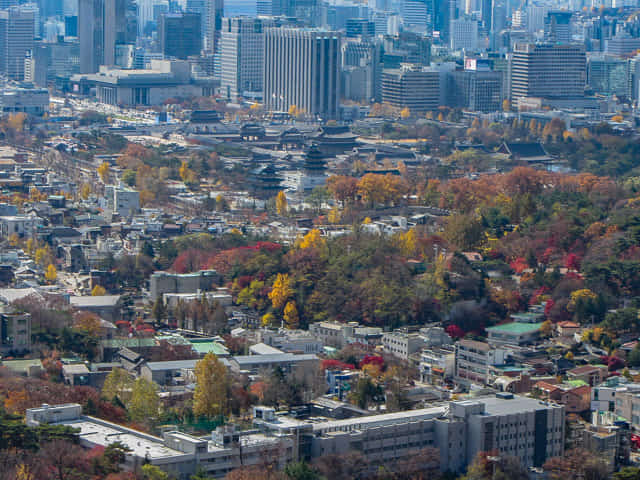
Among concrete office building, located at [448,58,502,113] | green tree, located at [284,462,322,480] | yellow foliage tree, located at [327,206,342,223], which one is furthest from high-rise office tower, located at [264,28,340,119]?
green tree, located at [284,462,322,480]

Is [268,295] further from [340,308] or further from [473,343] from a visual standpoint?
[473,343]

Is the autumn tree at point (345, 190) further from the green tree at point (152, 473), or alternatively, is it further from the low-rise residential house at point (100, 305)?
the green tree at point (152, 473)

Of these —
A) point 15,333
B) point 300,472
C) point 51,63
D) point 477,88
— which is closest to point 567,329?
point 15,333

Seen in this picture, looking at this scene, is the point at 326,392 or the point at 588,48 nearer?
the point at 326,392

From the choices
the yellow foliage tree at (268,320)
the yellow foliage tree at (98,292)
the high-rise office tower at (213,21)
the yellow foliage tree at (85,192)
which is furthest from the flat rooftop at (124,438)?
the high-rise office tower at (213,21)

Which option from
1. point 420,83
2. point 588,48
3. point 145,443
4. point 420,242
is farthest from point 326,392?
point 588,48

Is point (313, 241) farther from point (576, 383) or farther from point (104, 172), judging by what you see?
point (104, 172)

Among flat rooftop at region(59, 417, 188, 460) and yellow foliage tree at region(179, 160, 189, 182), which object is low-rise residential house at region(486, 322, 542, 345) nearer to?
flat rooftop at region(59, 417, 188, 460)
